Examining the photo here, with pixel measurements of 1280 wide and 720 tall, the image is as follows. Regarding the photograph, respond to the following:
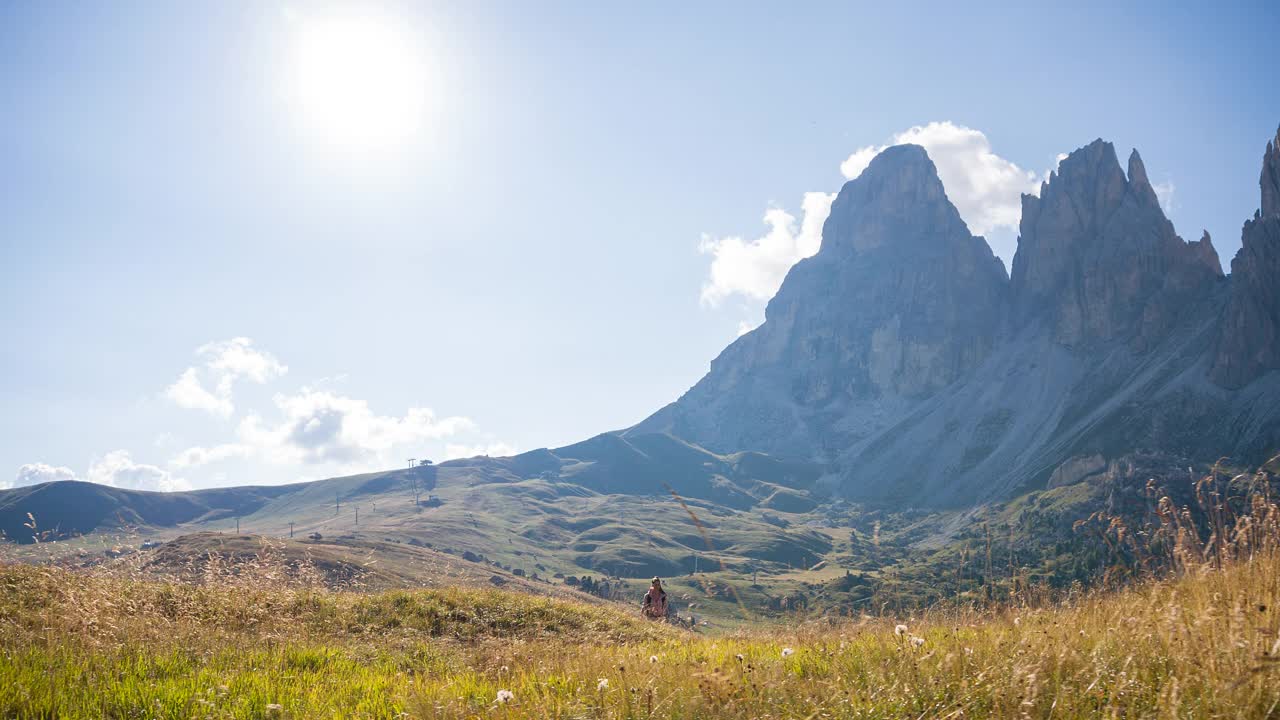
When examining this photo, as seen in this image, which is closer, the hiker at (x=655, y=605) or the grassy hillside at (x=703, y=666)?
the grassy hillside at (x=703, y=666)

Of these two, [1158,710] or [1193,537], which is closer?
[1158,710]

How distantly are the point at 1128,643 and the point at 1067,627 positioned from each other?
Answer: 34.7 inches

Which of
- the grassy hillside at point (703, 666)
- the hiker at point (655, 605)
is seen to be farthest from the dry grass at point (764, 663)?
the hiker at point (655, 605)

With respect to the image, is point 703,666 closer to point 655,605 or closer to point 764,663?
point 764,663

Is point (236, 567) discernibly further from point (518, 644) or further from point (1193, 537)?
point (1193, 537)

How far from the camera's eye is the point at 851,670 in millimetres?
6734

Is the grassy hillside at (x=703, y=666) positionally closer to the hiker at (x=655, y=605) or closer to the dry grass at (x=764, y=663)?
the dry grass at (x=764, y=663)

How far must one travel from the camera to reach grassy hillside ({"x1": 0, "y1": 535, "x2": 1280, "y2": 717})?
16.4 feet

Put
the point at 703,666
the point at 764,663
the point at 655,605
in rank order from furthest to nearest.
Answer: the point at 655,605
the point at 764,663
the point at 703,666

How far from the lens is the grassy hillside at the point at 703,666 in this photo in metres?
5.00

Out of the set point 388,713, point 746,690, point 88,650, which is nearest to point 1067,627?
point 746,690

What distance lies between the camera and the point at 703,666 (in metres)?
7.11

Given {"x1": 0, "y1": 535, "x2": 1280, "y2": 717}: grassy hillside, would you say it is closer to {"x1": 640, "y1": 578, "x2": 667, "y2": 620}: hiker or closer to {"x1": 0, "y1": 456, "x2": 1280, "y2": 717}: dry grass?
{"x1": 0, "y1": 456, "x2": 1280, "y2": 717}: dry grass

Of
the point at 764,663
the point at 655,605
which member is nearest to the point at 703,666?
the point at 764,663
